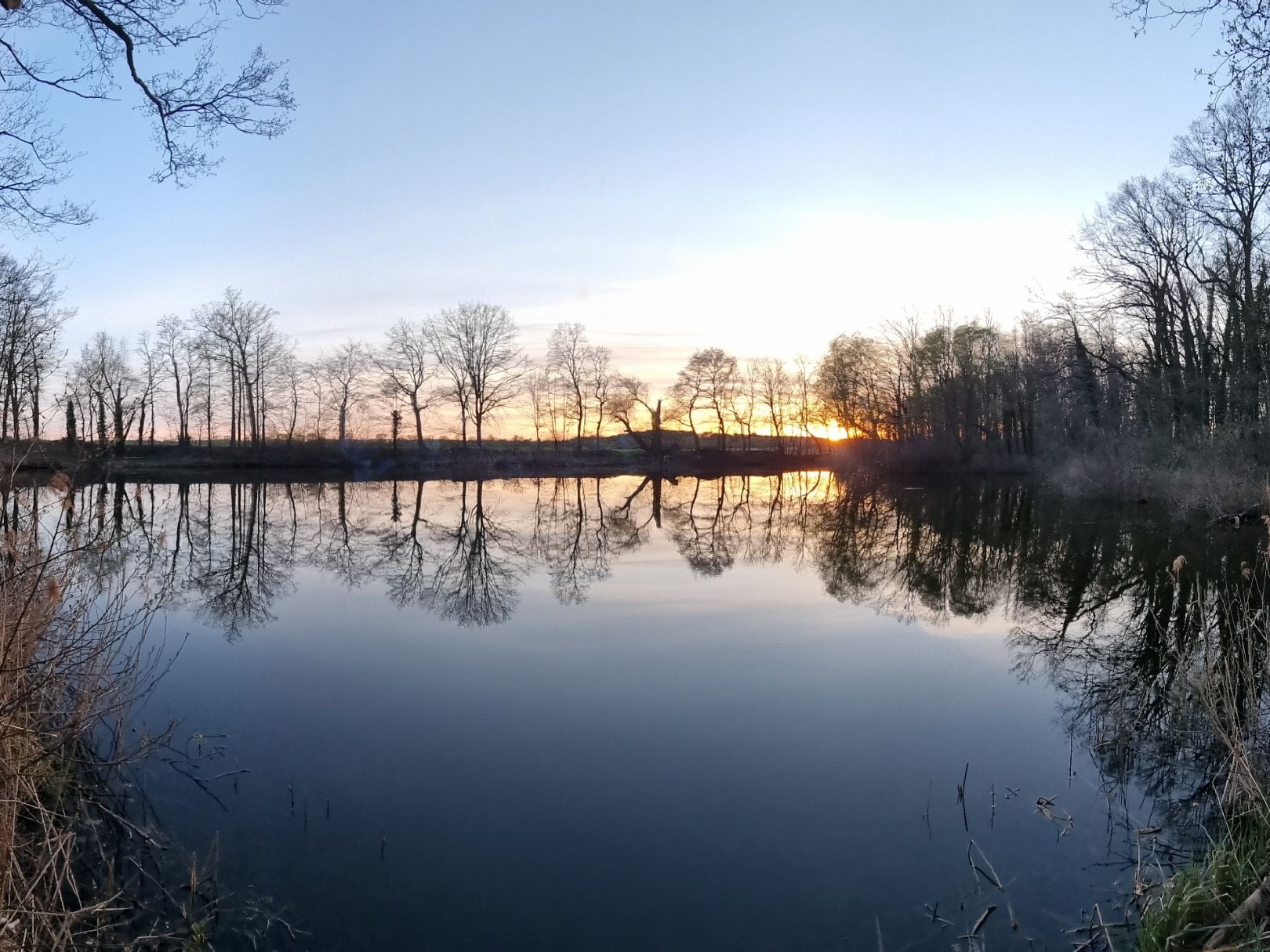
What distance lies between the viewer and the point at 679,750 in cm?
712

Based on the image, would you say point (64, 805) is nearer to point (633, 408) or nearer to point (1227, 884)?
point (1227, 884)

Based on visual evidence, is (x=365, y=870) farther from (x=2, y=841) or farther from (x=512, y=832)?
(x=2, y=841)

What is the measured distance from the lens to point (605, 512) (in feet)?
98.4

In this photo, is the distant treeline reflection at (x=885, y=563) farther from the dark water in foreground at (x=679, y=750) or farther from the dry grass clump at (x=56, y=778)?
the dry grass clump at (x=56, y=778)

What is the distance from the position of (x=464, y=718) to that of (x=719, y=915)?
3978mm

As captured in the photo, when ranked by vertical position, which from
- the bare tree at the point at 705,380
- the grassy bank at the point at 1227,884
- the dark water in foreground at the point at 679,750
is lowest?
the dark water in foreground at the point at 679,750

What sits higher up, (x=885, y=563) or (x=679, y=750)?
(x=885, y=563)

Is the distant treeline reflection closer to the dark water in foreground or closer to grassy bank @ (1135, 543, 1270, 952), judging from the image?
the dark water in foreground

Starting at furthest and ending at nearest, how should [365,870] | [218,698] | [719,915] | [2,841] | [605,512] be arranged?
[605,512] → [218,698] → [365,870] → [719,915] → [2,841]

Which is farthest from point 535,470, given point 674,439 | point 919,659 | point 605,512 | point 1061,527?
point 919,659

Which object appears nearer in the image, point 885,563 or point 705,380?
point 885,563

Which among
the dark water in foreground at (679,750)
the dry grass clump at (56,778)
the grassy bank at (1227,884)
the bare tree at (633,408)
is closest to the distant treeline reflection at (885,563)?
the dark water in foreground at (679,750)

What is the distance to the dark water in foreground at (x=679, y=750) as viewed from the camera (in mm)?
4852

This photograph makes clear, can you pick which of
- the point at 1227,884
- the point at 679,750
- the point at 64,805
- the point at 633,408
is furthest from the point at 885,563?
the point at 633,408
